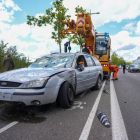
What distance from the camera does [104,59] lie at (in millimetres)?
10398

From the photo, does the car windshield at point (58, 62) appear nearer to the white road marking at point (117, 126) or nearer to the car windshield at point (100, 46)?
the white road marking at point (117, 126)

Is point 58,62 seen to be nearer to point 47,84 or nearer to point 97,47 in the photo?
point 47,84

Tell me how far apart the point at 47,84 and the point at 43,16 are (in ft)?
52.1

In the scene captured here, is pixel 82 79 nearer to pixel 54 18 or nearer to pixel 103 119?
pixel 103 119

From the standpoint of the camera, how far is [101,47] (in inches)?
427

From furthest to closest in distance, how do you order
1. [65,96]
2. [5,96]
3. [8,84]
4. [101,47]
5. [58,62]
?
[101,47] → [58,62] → [65,96] → [8,84] → [5,96]

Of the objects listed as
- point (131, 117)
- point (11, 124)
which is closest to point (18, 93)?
point (11, 124)

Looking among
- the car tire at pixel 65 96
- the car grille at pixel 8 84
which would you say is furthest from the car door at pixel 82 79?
the car grille at pixel 8 84

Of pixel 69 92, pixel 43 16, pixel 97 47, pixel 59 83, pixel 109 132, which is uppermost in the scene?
pixel 43 16

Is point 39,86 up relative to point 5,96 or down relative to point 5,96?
up

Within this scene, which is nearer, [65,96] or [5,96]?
[5,96]

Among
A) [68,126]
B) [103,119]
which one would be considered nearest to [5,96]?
[68,126]

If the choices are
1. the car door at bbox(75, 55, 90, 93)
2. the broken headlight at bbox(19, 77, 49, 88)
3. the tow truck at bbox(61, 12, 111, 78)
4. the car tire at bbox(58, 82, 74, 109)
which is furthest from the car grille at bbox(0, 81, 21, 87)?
the tow truck at bbox(61, 12, 111, 78)

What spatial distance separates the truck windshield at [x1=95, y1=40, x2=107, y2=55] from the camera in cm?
1070
